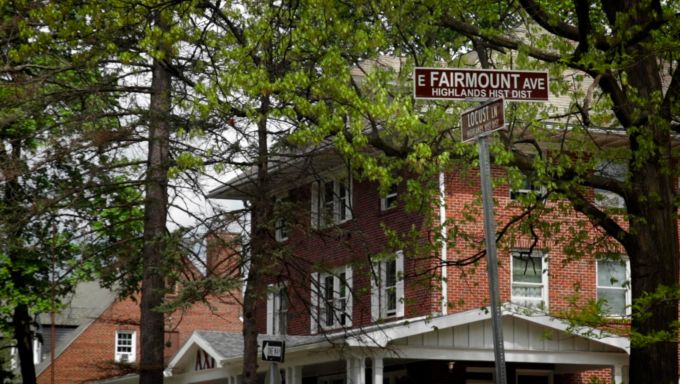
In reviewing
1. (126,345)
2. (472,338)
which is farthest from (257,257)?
(126,345)

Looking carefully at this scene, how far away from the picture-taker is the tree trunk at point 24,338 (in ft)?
126

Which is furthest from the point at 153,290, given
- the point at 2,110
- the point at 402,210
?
the point at 402,210

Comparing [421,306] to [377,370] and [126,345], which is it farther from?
[126,345]

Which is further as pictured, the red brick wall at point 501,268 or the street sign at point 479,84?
the red brick wall at point 501,268

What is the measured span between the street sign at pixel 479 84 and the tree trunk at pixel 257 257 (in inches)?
502

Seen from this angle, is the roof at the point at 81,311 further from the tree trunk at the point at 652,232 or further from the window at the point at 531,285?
the tree trunk at the point at 652,232

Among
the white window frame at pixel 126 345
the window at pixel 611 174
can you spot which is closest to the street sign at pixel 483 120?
the window at pixel 611 174

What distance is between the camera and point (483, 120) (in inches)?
431

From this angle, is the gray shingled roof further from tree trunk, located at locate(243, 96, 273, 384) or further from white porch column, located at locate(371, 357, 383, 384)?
tree trunk, located at locate(243, 96, 273, 384)

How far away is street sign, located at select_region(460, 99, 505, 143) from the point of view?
10773mm

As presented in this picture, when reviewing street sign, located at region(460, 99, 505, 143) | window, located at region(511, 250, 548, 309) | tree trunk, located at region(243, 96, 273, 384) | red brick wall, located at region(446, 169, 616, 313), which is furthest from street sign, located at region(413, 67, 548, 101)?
window, located at region(511, 250, 548, 309)

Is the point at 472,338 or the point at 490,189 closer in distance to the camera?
the point at 490,189

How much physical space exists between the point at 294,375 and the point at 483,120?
22.4 metres

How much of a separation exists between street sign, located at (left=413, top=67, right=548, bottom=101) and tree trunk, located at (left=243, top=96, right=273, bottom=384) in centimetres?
1275
